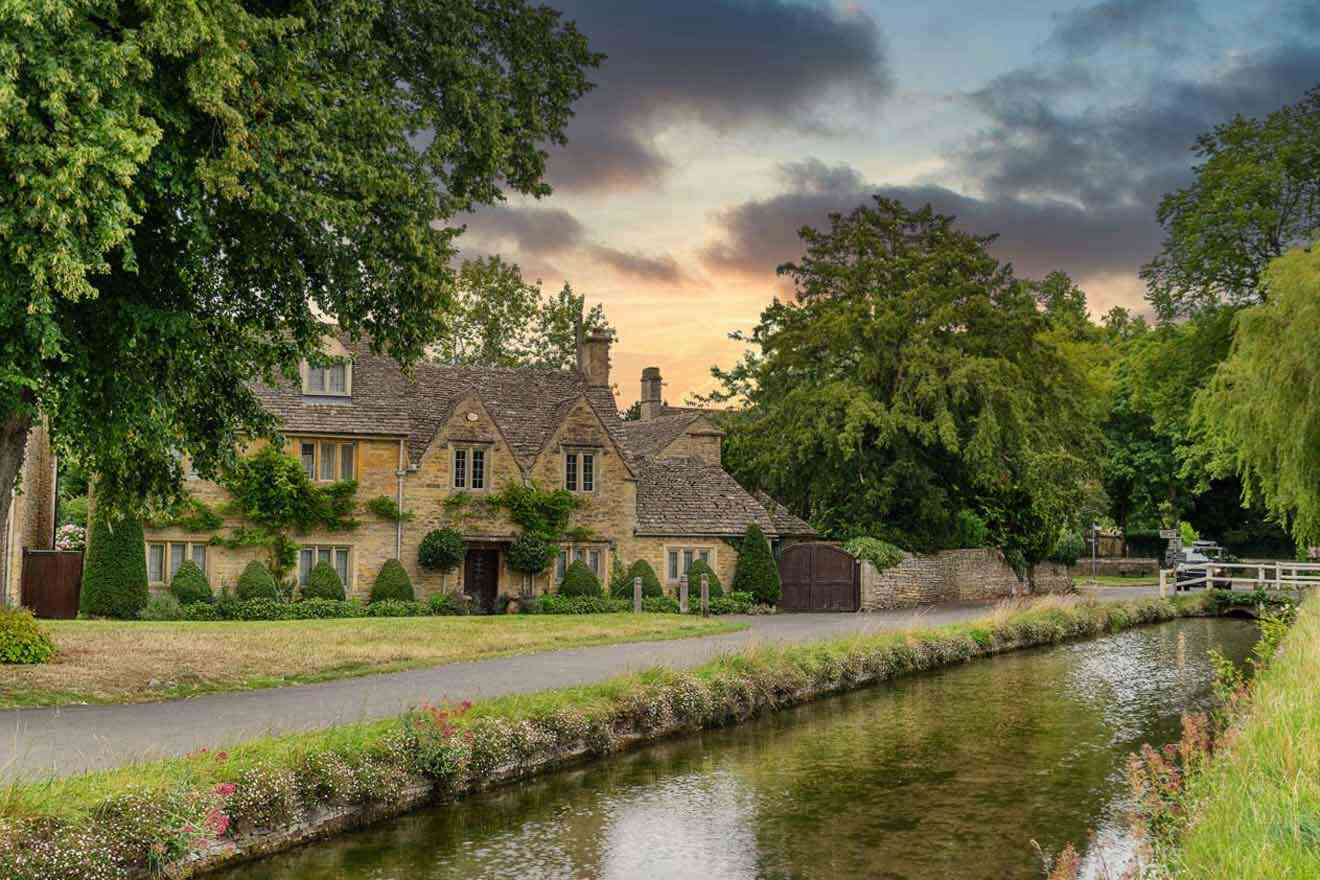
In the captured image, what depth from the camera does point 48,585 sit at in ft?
116

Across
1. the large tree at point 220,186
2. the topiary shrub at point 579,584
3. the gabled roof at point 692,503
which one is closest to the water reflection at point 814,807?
the large tree at point 220,186

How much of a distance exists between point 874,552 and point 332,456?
2013cm

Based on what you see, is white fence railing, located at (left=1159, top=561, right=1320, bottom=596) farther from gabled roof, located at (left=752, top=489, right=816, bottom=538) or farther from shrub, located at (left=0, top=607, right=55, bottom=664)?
shrub, located at (left=0, top=607, right=55, bottom=664)

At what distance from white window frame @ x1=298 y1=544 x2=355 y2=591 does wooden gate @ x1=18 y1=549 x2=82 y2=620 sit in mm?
6654

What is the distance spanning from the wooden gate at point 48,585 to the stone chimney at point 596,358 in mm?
20966

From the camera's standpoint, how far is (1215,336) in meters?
51.2

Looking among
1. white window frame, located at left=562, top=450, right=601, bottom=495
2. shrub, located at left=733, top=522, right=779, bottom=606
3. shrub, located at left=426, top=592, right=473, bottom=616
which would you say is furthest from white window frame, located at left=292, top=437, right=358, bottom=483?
shrub, located at left=733, top=522, right=779, bottom=606

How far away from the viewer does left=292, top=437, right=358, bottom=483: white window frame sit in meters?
39.3

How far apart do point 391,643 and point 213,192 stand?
13.0 meters

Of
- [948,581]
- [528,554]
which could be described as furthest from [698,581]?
[948,581]

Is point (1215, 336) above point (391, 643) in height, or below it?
above

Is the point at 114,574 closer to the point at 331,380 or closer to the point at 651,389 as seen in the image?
the point at 331,380

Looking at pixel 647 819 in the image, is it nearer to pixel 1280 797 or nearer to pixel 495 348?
pixel 1280 797

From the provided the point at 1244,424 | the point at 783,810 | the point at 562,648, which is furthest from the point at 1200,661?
the point at 783,810
